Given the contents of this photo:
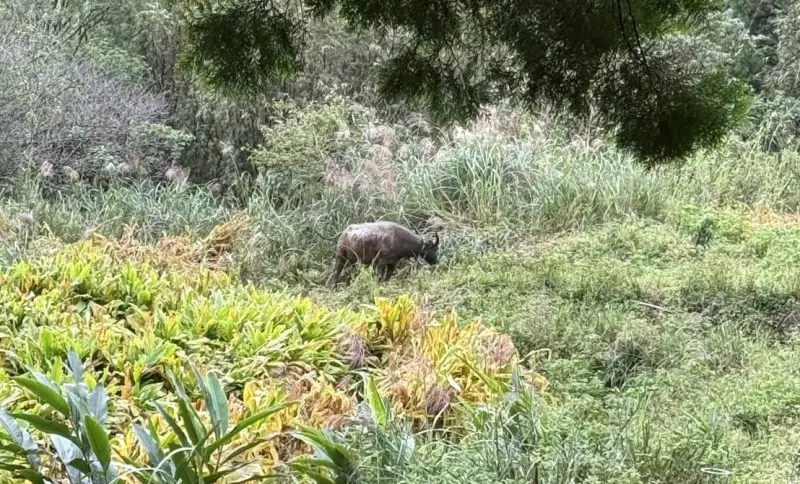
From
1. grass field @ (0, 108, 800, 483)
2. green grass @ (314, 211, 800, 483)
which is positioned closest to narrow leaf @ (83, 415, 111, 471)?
grass field @ (0, 108, 800, 483)

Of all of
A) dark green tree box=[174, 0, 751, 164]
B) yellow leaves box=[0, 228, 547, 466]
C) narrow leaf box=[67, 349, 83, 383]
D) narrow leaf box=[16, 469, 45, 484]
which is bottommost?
yellow leaves box=[0, 228, 547, 466]

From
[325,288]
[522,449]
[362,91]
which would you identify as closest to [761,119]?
[362,91]

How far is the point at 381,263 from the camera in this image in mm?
4984

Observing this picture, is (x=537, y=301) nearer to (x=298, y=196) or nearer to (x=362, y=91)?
(x=298, y=196)

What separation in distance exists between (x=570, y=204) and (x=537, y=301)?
199cm

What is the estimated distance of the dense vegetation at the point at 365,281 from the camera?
2.06 metres

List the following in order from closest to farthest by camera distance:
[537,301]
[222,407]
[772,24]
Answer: [222,407] → [537,301] → [772,24]

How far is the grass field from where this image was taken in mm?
2092

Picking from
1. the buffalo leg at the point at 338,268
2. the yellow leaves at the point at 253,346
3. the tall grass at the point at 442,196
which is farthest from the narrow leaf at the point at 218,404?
the tall grass at the point at 442,196

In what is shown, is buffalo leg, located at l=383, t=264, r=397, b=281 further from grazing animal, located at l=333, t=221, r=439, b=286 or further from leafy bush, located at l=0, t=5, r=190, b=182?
leafy bush, located at l=0, t=5, r=190, b=182

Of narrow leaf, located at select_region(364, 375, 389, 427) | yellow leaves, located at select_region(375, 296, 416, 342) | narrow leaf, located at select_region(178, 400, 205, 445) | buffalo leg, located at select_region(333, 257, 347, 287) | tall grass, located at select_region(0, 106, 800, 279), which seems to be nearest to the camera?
narrow leaf, located at select_region(178, 400, 205, 445)

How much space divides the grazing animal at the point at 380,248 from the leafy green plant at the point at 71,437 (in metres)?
3.05

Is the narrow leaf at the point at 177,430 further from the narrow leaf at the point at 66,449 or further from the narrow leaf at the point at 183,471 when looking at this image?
the narrow leaf at the point at 66,449

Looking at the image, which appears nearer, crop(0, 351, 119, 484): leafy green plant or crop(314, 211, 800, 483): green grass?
crop(0, 351, 119, 484): leafy green plant
